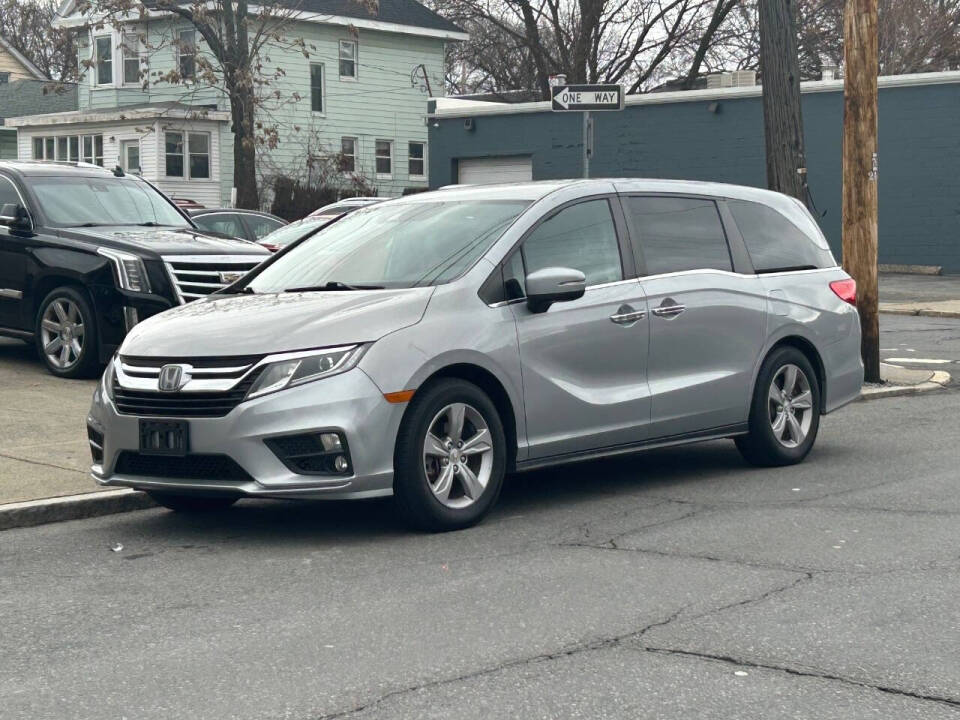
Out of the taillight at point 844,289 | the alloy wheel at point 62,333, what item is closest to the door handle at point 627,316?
the taillight at point 844,289

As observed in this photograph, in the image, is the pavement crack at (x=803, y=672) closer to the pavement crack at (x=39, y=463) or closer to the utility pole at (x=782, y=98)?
the pavement crack at (x=39, y=463)

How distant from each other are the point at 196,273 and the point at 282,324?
597 centimetres

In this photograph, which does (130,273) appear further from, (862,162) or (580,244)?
(862,162)

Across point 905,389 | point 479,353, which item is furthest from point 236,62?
point 479,353

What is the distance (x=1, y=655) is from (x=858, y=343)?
6533 mm

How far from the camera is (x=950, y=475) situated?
9070mm

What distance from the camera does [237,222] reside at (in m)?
21.6

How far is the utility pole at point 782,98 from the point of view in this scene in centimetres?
1477

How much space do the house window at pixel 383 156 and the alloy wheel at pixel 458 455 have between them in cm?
4282

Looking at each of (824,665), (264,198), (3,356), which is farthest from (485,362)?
(264,198)

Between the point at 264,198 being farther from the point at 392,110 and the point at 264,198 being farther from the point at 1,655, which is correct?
the point at 1,655

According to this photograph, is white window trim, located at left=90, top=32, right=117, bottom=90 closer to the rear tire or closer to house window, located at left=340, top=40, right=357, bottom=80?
house window, located at left=340, top=40, right=357, bottom=80

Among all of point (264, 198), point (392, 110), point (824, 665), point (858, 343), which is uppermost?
point (392, 110)

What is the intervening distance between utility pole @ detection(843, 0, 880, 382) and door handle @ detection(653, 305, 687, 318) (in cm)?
550
